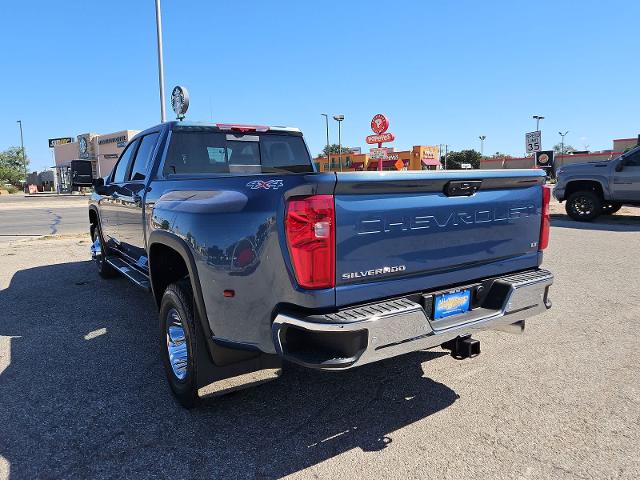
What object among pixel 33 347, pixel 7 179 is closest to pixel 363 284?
pixel 33 347

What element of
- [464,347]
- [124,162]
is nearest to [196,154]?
[124,162]

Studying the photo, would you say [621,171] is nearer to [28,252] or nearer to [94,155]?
[28,252]

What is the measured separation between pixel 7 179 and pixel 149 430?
9994cm

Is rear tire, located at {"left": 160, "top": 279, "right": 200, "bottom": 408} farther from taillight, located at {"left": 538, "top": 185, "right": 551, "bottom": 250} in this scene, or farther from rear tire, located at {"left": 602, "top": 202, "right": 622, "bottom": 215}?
rear tire, located at {"left": 602, "top": 202, "right": 622, "bottom": 215}

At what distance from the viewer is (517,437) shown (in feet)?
9.32

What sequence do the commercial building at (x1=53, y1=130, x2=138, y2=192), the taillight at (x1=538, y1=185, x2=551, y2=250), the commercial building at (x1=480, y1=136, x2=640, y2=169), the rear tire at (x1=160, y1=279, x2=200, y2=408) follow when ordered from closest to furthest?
1. the rear tire at (x1=160, y1=279, x2=200, y2=408)
2. the taillight at (x1=538, y1=185, x2=551, y2=250)
3. the commercial building at (x1=53, y1=130, x2=138, y2=192)
4. the commercial building at (x1=480, y1=136, x2=640, y2=169)

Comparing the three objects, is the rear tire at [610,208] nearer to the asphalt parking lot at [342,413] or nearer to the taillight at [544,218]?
the asphalt parking lot at [342,413]

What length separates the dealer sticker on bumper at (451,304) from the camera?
9.23 feet

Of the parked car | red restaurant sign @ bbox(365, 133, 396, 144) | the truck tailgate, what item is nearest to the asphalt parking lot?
the truck tailgate

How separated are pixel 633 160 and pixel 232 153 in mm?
11820

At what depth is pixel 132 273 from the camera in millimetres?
4867

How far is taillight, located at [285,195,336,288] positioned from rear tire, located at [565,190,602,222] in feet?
43.4

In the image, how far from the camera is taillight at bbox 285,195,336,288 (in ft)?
7.74

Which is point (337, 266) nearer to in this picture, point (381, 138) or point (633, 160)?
point (633, 160)
